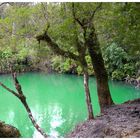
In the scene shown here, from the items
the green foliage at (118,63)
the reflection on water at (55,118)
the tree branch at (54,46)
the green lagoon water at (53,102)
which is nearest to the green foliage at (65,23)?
the tree branch at (54,46)

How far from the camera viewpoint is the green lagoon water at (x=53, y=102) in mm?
10016

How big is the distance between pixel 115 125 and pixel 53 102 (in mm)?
8594

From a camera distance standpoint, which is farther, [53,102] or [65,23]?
[53,102]

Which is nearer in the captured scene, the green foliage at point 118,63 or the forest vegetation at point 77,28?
the forest vegetation at point 77,28

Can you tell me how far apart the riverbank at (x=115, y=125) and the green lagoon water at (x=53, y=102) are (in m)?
1.63

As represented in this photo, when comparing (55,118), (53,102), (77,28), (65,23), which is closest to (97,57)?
(77,28)

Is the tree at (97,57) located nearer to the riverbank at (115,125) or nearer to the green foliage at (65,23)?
the green foliage at (65,23)

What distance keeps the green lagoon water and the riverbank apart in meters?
1.63

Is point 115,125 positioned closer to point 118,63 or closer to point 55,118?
point 55,118

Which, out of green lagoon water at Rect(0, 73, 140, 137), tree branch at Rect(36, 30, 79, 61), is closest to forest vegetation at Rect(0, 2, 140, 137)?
tree branch at Rect(36, 30, 79, 61)

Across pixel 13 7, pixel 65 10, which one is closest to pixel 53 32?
pixel 65 10

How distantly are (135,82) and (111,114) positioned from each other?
9.39m

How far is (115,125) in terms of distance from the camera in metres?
5.99

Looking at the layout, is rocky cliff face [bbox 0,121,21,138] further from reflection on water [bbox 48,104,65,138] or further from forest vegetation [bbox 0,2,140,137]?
forest vegetation [bbox 0,2,140,137]
